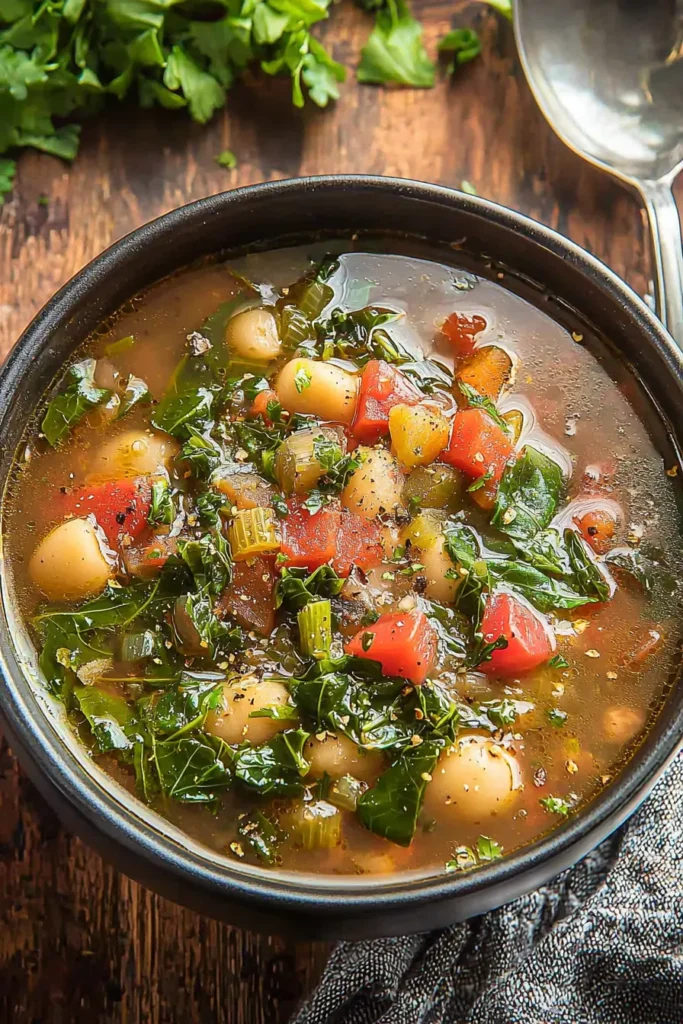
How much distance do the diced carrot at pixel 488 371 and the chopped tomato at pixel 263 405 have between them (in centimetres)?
50

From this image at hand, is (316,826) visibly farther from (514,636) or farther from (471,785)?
(514,636)

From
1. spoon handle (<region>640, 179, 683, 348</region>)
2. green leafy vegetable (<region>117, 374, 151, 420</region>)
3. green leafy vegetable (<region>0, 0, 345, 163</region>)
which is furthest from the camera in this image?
green leafy vegetable (<region>0, 0, 345, 163</region>)

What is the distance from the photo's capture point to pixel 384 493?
102 inches

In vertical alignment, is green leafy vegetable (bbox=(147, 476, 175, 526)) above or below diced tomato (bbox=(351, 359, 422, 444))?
below

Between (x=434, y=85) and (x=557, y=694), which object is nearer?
(x=557, y=694)

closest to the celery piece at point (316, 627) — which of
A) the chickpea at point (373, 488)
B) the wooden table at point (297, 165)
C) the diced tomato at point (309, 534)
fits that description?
the diced tomato at point (309, 534)

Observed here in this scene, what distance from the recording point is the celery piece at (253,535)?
2.54m

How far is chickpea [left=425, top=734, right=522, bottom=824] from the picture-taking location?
239 centimetres

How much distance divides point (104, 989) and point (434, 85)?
2.86 m

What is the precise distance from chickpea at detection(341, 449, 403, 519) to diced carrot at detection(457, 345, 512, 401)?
1.06ft

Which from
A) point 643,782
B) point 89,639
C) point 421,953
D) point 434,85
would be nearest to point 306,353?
point 89,639

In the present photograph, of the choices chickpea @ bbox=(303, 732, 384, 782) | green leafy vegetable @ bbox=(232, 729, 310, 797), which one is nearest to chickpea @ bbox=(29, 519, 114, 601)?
green leafy vegetable @ bbox=(232, 729, 310, 797)

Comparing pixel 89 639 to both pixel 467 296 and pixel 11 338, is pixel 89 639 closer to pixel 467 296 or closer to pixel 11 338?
pixel 11 338

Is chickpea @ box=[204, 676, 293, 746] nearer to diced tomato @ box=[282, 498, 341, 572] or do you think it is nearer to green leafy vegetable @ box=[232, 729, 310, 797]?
green leafy vegetable @ box=[232, 729, 310, 797]
